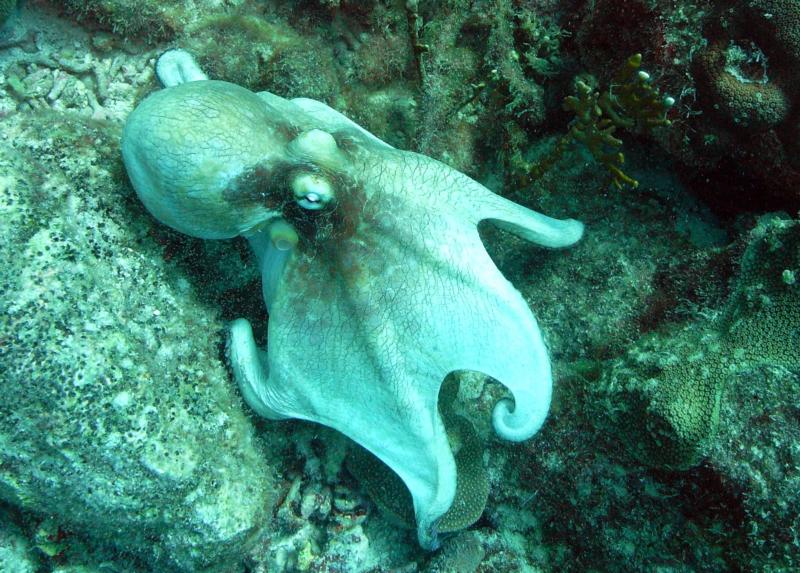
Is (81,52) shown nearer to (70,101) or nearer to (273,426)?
(70,101)

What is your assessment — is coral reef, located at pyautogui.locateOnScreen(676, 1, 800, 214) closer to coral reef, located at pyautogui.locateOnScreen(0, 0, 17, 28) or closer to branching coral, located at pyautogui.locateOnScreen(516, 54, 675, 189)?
branching coral, located at pyautogui.locateOnScreen(516, 54, 675, 189)

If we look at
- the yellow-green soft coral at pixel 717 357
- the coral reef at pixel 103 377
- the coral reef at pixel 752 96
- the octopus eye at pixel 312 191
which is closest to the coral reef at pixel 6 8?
the coral reef at pixel 103 377

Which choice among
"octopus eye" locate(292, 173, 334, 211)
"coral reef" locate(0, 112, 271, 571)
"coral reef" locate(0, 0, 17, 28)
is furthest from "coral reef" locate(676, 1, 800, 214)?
"coral reef" locate(0, 0, 17, 28)

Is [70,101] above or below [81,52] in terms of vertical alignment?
below

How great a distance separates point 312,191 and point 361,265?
45cm

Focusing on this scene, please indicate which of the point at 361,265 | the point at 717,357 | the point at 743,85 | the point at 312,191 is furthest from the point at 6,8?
the point at 717,357

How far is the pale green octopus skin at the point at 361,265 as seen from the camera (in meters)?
2.24

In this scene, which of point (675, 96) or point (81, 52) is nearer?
point (675, 96)

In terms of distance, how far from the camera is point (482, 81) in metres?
3.05

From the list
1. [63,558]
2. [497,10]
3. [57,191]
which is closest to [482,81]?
[497,10]

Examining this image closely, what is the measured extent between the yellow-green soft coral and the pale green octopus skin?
531 millimetres

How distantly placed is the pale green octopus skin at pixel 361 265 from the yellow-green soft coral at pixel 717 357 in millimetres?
531

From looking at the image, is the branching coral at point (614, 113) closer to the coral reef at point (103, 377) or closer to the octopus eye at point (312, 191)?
the octopus eye at point (312, 191)

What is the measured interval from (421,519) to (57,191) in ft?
8.41
